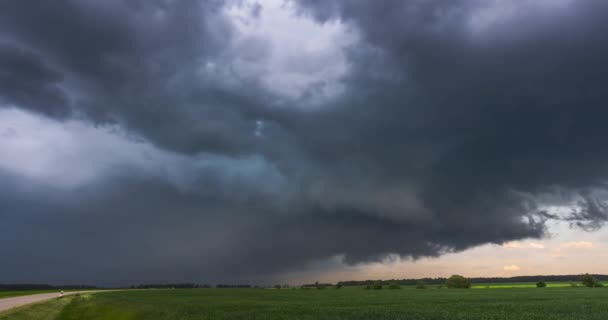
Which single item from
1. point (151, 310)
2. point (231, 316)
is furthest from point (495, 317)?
point (151, 310)

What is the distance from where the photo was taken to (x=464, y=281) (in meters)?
183

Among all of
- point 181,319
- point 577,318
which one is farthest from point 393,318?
point 181,319

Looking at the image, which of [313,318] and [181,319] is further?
[181,319]

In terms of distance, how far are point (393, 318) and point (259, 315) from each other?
14.7 metres

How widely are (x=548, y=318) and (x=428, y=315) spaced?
10823 mm

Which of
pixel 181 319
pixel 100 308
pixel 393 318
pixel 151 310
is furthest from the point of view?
pixel 100 308

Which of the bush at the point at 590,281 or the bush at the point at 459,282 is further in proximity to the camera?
the bush at the point at 459,282

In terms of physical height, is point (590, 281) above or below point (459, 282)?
above

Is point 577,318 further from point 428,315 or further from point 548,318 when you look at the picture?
point 428,315

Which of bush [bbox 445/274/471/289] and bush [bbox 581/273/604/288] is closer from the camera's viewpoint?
bush [bbox 581/273/604/288]

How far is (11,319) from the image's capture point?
4238cm

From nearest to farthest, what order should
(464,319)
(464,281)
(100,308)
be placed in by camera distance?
(464,319) < (100,308) < (464,281)

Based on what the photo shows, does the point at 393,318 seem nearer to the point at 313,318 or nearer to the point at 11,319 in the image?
the point at 313,318

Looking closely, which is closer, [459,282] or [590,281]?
[590,281]
